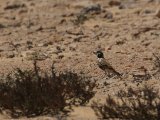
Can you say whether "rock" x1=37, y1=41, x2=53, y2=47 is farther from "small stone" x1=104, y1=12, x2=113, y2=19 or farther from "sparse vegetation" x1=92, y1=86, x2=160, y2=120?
"sparse vegetation" x1=92, y1=86, x2=160, y2=120

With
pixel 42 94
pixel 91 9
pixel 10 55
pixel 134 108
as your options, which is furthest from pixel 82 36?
pixel 134 108

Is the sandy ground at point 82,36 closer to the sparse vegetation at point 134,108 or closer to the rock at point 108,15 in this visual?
the rock at point 108,15

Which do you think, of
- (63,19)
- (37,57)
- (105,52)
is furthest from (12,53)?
(63,19)

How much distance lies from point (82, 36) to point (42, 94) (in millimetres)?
6327

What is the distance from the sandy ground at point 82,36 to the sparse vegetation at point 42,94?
191 millimetres

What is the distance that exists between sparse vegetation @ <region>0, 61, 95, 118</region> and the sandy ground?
7.5 inches

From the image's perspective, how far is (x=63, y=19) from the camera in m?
16.8

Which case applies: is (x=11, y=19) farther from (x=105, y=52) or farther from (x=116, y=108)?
(x=116, y=108)

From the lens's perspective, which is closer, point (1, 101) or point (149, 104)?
point (149, 104)

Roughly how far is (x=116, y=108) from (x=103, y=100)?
3.54 feet

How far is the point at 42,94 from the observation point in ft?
26.2

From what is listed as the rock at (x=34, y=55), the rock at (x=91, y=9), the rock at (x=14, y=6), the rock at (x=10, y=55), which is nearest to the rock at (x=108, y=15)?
the rock at (x=91, y=9)

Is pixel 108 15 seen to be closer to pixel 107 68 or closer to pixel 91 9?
pixel 91 9

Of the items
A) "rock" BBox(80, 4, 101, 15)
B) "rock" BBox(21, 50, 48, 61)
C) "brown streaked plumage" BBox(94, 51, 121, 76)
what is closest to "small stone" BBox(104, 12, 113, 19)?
"rock" BBox(80, 4, 101, 15)
